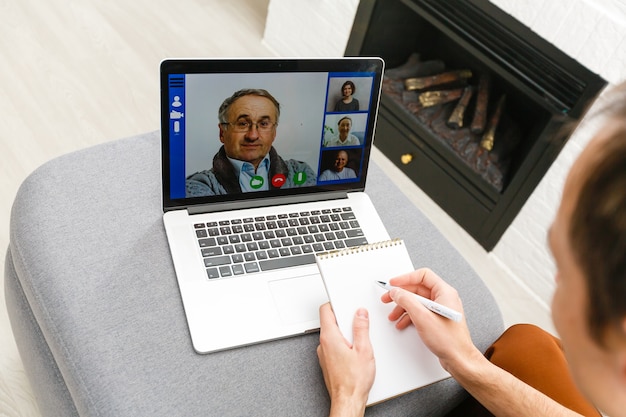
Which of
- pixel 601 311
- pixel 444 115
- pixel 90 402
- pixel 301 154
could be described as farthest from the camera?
pixel 444 115

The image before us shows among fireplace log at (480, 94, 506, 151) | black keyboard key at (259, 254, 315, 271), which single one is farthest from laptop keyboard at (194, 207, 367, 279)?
fireplace log at (480, 94, 506, 151)

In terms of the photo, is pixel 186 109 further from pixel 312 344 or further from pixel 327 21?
pixel 327 21

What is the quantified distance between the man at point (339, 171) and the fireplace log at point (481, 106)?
3.43 ft

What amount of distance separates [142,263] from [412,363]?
454mm

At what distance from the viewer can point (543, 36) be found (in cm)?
143

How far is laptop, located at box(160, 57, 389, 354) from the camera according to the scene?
0.78 metres

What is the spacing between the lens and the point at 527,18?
1448mm

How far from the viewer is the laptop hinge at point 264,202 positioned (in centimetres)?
89

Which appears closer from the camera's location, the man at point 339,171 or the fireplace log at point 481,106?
the man at point 339,171

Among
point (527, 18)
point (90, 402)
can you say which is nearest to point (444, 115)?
point (527, 18)

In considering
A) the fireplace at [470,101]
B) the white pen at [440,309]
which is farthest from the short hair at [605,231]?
the fireplace at [470,101]

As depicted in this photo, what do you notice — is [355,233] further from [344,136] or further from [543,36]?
[543,36]

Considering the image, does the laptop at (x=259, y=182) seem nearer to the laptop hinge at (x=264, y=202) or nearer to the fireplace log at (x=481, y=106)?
the laptop hinge at (x=264, y=202)

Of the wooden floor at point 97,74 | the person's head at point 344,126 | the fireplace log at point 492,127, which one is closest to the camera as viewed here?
the person's head at point 344,126
